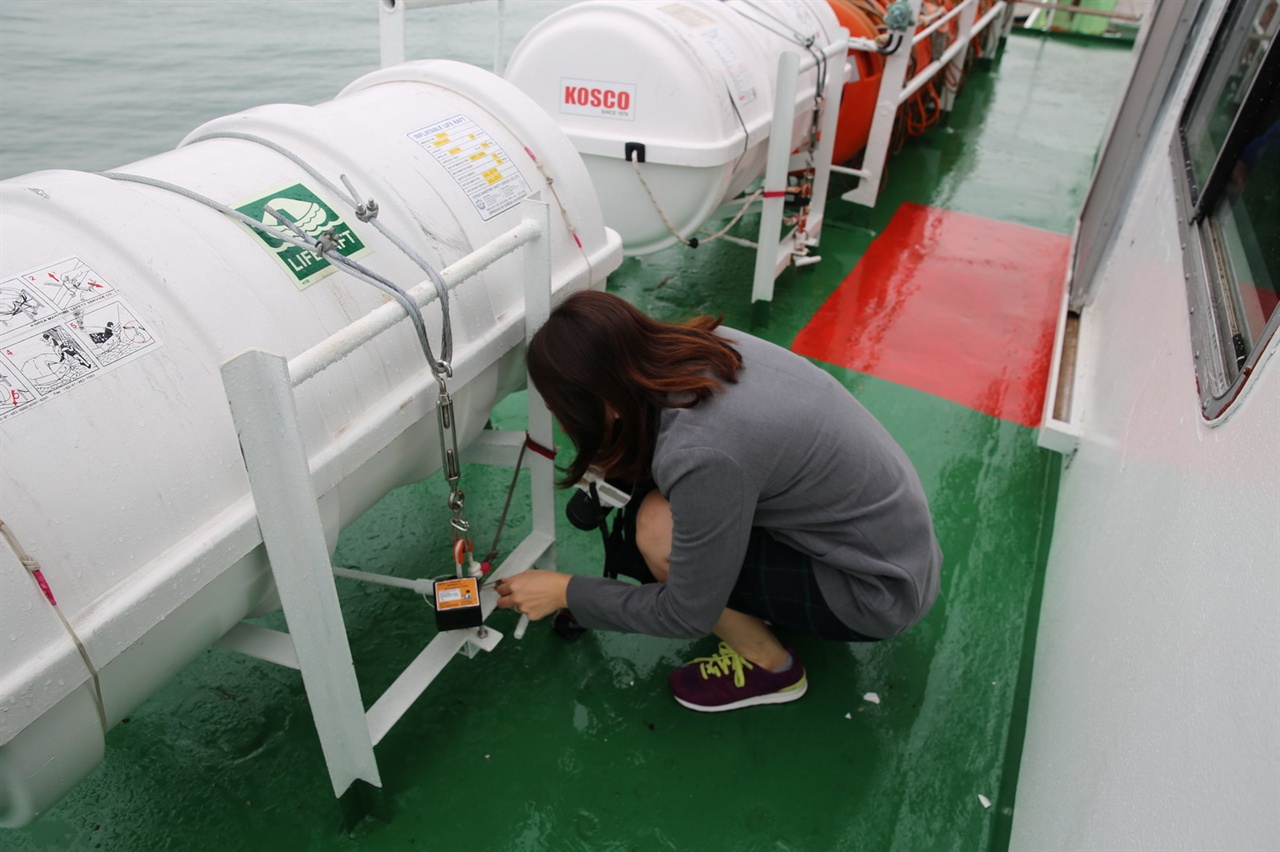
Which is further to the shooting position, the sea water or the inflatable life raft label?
the sea water

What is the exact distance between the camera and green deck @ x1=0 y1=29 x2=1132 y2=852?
1609 mm

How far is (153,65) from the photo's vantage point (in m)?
3.84

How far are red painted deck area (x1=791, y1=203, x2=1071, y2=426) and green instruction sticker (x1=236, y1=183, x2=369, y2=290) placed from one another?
2.22 m

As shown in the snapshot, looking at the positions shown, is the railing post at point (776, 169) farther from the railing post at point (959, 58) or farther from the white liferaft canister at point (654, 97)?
the railing post at point (959, 58)

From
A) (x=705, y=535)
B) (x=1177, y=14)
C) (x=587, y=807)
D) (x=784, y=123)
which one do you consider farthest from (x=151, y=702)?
(x=1177, y=14)

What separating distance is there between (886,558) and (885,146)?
10.8 feet

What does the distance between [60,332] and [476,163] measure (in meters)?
0.89

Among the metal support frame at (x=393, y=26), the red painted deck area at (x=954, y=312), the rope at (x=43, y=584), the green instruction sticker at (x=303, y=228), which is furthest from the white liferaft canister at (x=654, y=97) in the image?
the rope at (x=43, y=584)

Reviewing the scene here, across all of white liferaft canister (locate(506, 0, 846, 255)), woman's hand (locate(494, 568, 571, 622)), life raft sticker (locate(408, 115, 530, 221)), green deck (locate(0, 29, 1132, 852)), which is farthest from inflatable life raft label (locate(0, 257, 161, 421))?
white liferaft canister (locate(506, 0, 846, 255))

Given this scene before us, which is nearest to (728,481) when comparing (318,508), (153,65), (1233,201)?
(318,508)

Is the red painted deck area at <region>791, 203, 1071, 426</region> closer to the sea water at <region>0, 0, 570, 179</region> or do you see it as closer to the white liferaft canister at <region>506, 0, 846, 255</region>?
the white liferaft canister at <region>506, 0, 846, 255</region>

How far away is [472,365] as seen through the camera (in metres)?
1.54

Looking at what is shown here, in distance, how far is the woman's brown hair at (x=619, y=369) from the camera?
1376mm

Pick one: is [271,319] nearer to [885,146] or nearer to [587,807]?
[587,807]
